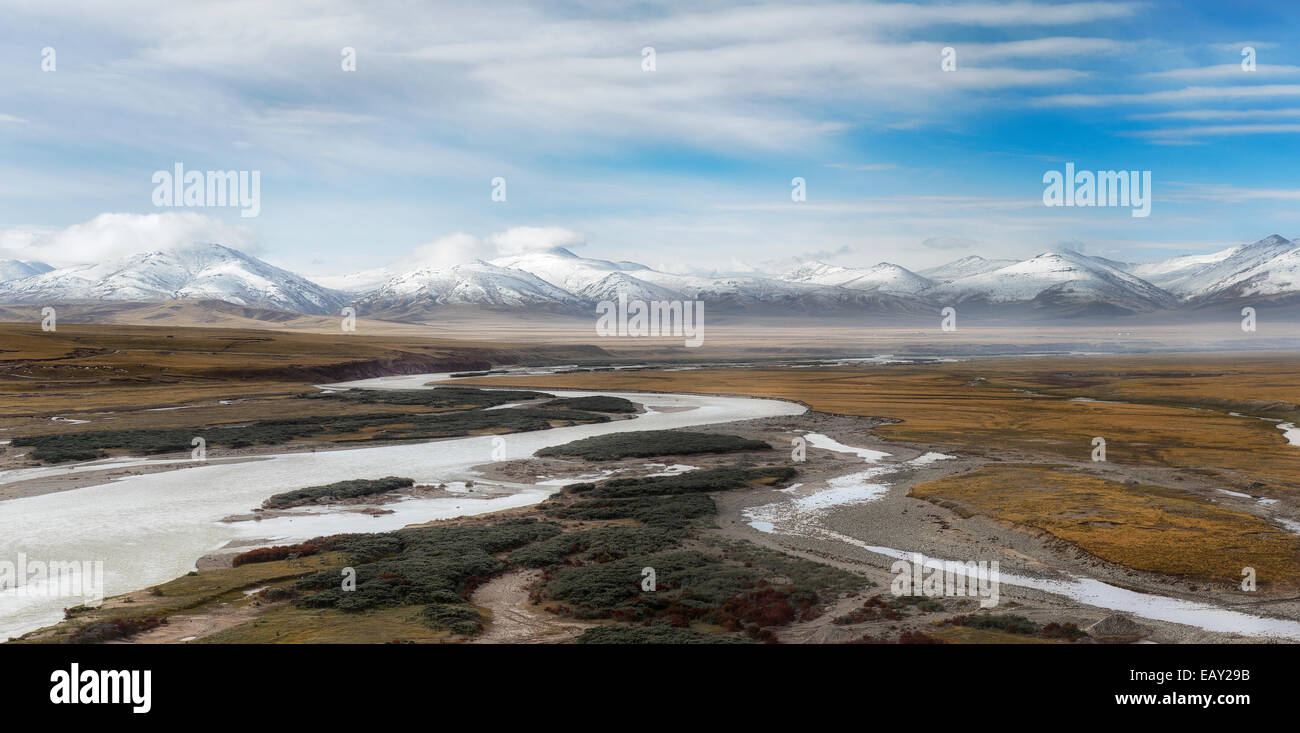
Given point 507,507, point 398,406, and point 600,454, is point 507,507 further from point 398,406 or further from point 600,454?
point 398,406

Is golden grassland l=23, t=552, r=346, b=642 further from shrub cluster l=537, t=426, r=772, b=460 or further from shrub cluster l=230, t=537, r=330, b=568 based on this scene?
shrub cluster l=537, t=426, r=772, b=460

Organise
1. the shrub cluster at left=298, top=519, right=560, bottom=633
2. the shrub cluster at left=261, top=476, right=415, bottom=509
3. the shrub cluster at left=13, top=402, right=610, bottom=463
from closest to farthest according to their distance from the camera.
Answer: the shrub cluster at left=298, top=519, right=560, bottom=633 → the shrub cluster at left=261, top=476, right=415, bottom=509 → the shrub cluster at left=13, top=402, right=610, bottom=463

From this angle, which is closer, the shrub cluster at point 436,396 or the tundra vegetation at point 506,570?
the tundra vegetation at point 506,570

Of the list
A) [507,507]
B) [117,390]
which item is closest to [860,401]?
[507,507]

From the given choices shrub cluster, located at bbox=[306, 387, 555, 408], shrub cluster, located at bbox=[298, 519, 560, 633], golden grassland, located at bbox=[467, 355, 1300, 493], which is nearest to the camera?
shrub cluster, located at bbox=[298, 519, 560, 633]

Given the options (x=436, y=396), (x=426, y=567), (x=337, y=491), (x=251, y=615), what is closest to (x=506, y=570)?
(x=426, y=567)

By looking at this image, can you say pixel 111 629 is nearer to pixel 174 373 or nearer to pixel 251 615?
pixel 251 615

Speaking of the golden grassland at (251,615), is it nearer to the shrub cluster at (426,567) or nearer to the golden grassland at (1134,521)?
the shrub cluster at (426,567)

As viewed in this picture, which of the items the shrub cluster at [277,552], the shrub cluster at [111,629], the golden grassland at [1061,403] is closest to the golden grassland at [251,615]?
the shrub cluster at [111,629]

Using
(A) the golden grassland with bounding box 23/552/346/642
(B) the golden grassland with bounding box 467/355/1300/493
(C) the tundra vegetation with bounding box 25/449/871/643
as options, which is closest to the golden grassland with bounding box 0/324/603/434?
(B) the golden grassland with bounding box 467/355/1300/493
